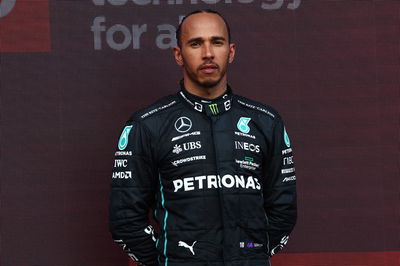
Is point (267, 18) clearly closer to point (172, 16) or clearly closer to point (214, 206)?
point (172, 16)

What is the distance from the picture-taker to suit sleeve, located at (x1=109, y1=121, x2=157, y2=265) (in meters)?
1.90

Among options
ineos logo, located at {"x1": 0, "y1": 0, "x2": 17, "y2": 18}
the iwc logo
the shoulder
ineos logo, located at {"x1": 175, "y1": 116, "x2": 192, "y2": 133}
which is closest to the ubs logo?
ineos logo, located at {"x1": 0, "y1": 0, "x2": 17, "y2": 18}

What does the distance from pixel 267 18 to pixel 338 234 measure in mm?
985

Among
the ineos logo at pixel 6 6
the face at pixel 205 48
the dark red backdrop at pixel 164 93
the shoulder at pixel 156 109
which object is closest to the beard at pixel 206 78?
the face at pixel 205 48

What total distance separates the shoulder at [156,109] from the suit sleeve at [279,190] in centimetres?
36

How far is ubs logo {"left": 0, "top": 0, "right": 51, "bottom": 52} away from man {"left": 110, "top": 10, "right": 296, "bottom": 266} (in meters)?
0.78

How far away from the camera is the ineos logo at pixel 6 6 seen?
250 cm

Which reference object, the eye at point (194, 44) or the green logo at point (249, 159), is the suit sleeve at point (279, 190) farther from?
the eye at point (194, 44)

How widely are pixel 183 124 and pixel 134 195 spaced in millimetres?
279

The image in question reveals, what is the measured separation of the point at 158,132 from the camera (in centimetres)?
193

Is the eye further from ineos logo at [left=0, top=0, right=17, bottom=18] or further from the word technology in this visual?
ineos logo at [left=0, top=0, right=17, bottom=18]

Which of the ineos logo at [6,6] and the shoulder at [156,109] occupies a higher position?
the ineos logo at [6,6]

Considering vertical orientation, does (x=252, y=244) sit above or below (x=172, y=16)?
below

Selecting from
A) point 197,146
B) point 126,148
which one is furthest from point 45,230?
point 197,146
